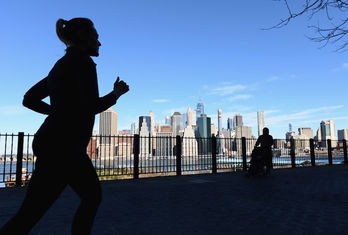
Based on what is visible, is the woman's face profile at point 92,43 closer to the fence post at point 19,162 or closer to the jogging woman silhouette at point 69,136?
the jogging woman silhouette at point 69,136

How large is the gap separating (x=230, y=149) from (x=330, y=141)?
794cm

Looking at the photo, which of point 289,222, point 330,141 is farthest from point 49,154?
point 330,141

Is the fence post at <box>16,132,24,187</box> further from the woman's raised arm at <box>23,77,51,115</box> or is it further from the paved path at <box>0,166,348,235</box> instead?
the woman's raised arm at <box>23,77,51,115</box>

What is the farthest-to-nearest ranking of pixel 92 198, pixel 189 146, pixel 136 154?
pixel 189 146
pixel 136 154
pixel 92 198

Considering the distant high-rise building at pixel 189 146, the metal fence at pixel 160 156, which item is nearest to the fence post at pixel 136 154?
the metal fence at pixel 160 156

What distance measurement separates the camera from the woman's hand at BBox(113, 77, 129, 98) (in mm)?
2059

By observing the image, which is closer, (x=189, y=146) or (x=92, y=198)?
(x=92, y=198)

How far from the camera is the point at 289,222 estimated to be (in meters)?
4.18

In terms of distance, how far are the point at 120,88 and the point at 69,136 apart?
490 millimetres

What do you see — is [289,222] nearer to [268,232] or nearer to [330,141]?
[268,232]

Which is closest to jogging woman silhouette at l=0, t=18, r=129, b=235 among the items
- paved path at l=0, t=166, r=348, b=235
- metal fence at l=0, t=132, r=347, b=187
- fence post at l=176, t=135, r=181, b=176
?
paved path at l=0, t=166, r=348, b=235

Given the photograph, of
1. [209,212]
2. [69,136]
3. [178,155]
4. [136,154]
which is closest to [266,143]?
[178,155]

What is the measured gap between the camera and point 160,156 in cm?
1202

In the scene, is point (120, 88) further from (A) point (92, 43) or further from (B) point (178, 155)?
(B) point (178, 155)
